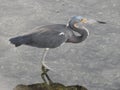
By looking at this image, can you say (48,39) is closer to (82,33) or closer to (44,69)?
(44,69)

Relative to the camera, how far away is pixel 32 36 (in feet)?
25.9

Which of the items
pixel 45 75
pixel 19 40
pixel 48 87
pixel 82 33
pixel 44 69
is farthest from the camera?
pixel 82 33

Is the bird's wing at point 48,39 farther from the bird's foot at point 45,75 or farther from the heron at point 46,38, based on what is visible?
the bird's foot at point 45,75

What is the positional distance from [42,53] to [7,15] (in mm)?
1881

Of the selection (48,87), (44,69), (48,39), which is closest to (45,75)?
(44,69)

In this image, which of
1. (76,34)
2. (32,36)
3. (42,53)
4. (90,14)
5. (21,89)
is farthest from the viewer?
(90,14)

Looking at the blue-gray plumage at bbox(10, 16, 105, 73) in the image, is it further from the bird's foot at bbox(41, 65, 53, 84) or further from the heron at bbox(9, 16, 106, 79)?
the bird's foot at bbox(41, 65, 53, 84)

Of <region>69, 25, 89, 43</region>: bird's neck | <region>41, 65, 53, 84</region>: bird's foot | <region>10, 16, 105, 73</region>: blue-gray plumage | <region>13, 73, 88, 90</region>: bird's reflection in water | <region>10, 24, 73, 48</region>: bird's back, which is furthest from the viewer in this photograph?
<region>69, 25, 89, 43</region>: bird's neck

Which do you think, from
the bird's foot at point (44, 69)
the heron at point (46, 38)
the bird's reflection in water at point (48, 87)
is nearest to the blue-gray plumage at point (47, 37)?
the heron at point (46, 38)

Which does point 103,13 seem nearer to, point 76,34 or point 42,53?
point 76,34

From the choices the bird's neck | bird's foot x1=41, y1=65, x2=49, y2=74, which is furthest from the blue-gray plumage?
bird's foot x1=41, y1=65, x2=49, y2=74

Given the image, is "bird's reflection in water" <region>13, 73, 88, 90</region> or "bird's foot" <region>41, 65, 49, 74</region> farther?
"bird's foot" <region>41, 65, 49, 74</region>

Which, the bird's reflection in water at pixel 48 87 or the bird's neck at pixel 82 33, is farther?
the bird's neck at pixel 82 33

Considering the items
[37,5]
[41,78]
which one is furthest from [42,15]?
[41,78]
